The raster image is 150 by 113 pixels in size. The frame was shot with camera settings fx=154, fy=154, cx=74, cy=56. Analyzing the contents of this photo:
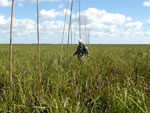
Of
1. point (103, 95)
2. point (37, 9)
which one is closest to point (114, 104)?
point (103, 95)

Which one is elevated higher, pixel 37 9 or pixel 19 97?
pixel 37 9

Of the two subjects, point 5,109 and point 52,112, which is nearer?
point 52,112

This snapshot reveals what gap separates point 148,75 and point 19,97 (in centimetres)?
246

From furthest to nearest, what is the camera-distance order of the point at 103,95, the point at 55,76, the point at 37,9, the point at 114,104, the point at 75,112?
the point at 55,76 → the point at 103,95 → the point at 37,9 → the point at 114,104 → the point at 75,112

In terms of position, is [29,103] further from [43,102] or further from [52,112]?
[52,112]

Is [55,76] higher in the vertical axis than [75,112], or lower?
higher

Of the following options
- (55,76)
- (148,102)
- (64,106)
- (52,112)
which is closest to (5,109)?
(52,112)

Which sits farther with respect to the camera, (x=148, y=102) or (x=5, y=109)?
(x=5, y=109)

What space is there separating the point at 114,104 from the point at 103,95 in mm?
382

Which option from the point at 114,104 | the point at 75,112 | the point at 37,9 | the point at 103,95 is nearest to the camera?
the point at 75,112

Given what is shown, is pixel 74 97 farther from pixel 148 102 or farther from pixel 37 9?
pixel 37 9

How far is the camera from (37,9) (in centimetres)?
201

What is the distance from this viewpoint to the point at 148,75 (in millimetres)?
3096

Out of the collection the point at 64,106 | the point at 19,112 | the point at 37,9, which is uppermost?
the point at 37,9
